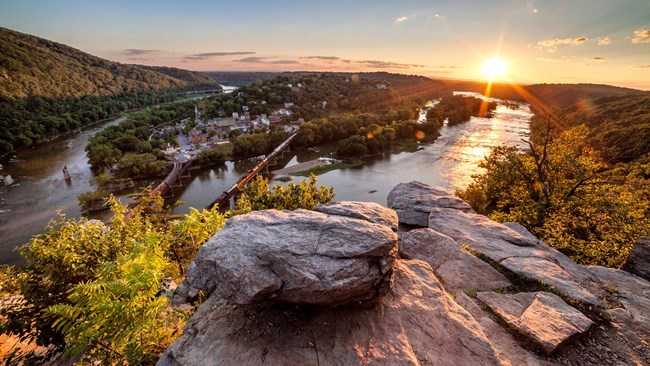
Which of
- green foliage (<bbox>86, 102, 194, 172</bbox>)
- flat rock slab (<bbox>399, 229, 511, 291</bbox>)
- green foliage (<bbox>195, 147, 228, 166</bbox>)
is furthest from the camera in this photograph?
green foliage (<bbox>195, 147, 228, 166</bbox>)

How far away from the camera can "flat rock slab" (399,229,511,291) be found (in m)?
9.31

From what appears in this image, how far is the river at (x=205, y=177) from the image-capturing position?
40.7 meters

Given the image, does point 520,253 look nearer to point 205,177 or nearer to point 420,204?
point 420,204

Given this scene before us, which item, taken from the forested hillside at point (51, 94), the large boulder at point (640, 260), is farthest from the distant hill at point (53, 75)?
the large boulder at point (640, 260)

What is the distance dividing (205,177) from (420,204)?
50181 millimetres

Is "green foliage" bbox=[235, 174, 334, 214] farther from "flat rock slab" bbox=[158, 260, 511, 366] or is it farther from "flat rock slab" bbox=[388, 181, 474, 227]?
"flat rock slab" bbox=[158, 260, 511, 366]

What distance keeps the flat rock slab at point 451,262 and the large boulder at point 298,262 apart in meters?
4.74

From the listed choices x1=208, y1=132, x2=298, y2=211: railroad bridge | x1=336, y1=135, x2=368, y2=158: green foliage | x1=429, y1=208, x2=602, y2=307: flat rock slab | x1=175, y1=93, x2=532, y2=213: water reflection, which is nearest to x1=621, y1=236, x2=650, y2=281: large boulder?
x1=429, y1=208, x2=602, y2=307: flat rock slab

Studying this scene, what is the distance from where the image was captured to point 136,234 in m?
9.54

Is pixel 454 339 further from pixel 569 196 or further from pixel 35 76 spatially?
pixel 35 76

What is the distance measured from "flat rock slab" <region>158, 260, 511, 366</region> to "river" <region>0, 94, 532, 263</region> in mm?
33920

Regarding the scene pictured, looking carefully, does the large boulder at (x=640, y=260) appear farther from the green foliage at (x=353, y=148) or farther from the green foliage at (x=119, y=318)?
the green foliage at (x=353, y=148)

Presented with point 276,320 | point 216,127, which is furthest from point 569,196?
point 216,127

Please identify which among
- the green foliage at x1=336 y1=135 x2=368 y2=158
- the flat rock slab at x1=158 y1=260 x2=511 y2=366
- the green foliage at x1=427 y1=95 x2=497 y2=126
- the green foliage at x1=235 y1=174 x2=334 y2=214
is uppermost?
the green foliage at x1=427 y1=95 x2=497 y2=126
